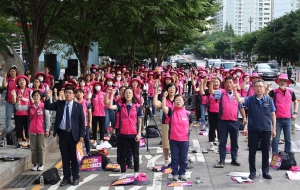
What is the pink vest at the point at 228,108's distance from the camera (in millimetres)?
9078

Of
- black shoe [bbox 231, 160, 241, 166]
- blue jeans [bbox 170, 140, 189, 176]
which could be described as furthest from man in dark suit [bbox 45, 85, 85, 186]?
black shoe [bbox 231, 160, 241, 166]

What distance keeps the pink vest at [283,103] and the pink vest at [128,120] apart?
314 centimetres

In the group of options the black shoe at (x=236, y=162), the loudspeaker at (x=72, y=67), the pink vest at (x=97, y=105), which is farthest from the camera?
the loudspeaker at (x=72, y=67)

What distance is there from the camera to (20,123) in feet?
Answer: 35.7

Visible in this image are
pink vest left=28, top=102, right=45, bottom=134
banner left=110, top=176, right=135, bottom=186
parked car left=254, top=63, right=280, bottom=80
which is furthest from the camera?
parked car left=254, top=63, right=280, bottom=80

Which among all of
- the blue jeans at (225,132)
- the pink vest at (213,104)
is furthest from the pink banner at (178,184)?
the pink vest at (213,104)

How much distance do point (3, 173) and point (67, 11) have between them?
971cm

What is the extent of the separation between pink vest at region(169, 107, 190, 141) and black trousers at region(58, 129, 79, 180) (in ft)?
5.67

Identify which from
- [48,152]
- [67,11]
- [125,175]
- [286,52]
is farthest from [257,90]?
[286,52]

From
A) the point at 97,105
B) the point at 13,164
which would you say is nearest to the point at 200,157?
the point at 97,105

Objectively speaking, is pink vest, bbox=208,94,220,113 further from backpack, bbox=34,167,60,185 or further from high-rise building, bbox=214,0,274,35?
high-rise building, bbox=214,0,274,35

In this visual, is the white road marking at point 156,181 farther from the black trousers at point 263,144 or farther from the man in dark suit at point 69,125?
the black trousers at point 263,144

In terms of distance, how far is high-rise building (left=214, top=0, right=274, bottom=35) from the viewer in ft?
593

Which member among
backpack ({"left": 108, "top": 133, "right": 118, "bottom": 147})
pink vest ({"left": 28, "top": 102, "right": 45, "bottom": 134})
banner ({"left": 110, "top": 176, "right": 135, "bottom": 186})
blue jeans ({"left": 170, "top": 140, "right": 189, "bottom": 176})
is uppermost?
pink vest ({"left": 28, "top": 102, "right": 45, "bottom": 134})
